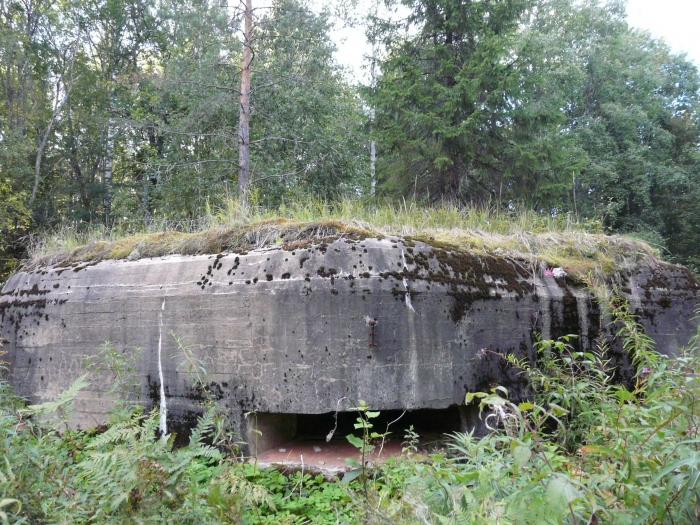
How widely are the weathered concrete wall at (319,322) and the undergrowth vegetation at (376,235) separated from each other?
24cm

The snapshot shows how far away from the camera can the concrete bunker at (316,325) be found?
4.42 meters

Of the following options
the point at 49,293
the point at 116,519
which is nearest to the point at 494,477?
the point at 116,519

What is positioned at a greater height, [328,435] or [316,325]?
[316,325]

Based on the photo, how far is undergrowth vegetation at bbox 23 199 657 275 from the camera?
203 inches

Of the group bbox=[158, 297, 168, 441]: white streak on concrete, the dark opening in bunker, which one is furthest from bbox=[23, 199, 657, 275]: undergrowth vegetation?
the dark opening in bunker

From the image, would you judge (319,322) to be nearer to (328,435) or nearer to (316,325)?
(316,325)

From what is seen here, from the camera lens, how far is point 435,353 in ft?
14.8

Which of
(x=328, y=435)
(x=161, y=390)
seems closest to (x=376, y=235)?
(x=328, y=435)

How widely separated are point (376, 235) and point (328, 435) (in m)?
1.81

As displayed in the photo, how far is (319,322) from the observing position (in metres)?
4.45

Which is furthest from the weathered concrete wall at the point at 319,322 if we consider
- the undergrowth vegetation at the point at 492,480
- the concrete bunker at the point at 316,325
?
the undergrowth vegetation at the point at 492,480

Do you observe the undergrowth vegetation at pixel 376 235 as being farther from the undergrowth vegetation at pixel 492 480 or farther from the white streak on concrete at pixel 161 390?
the undergrowth vegetation at pixel 492 480

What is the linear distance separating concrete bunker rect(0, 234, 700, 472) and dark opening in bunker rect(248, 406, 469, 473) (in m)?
0.04

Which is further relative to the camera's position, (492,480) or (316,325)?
(316,325)
